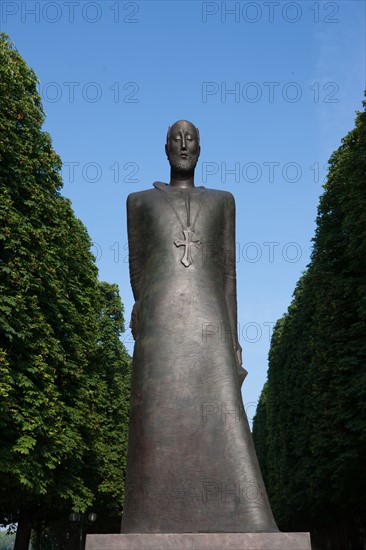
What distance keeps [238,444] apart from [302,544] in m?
1.03

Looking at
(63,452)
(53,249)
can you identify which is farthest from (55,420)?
(53,249)

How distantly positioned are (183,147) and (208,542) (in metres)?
3.87

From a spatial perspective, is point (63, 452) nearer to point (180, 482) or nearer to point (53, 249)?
point (53, 249)

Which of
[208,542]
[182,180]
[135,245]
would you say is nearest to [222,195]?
[182,180]

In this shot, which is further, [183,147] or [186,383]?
[183,147]

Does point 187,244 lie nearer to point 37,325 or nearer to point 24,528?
point 37,325

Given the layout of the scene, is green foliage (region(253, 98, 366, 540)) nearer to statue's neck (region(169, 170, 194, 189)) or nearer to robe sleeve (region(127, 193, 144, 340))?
statue's neck (region(169, 170, 194, 189))

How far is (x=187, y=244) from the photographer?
730 cm

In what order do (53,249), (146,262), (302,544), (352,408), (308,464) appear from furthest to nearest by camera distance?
(308,464) < (352,408) < (53,249) < (146,262) < (302,544)

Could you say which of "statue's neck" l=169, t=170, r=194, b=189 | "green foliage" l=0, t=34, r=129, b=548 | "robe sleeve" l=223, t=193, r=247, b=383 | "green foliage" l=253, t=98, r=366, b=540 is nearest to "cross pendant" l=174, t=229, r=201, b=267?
"robe sleeve" l=223, t=193, r=247, b=383

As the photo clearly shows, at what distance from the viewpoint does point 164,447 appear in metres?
6.51

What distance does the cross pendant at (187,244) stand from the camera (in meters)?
7.22

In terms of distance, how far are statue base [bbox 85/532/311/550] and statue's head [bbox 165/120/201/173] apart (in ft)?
12.0

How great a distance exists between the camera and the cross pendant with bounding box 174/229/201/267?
7219mm
